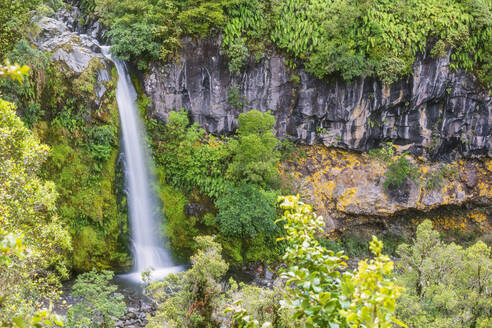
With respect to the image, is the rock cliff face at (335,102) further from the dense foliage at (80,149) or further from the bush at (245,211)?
the bush at (245,211)

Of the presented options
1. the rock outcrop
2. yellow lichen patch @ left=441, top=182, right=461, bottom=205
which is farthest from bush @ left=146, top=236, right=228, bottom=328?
yellow lichen patch @ left=441, top=182, right=461, bottom=205

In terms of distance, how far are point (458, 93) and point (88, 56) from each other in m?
17.4

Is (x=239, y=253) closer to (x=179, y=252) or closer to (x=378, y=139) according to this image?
(x=179, y=252)

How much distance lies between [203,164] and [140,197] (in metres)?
2.85

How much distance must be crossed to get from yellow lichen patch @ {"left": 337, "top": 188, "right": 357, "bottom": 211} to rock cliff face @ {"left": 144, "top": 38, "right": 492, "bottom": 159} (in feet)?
7.83

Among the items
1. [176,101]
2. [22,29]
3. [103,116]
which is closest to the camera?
[22,29]

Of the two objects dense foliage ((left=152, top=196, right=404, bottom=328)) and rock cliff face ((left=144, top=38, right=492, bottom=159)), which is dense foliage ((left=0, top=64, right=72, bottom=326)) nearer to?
dense foliage ((left=152, top=196, right=404, bottom=328))

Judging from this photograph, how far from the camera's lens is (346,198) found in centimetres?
1559

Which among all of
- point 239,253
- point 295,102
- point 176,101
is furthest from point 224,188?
point 295,102

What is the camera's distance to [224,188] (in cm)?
1282

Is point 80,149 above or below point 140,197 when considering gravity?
above

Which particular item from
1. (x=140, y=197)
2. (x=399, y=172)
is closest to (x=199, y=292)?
(x=140, y=197)

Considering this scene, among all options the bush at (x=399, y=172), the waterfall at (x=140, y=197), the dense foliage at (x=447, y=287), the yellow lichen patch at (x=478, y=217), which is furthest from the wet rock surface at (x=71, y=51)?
the yellow lichen patch at (x=478, y=217)

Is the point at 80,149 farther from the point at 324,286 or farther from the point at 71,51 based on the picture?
the point at 324,286
